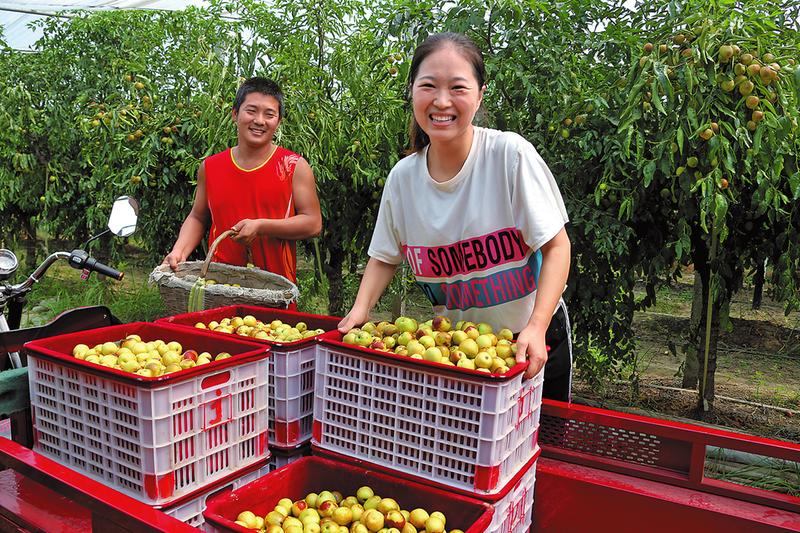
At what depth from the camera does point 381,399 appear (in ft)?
5.05

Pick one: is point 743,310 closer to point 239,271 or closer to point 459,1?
point 459,1

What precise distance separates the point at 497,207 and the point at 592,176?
1679mm

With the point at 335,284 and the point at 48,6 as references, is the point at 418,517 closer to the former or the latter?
the point at 335,284

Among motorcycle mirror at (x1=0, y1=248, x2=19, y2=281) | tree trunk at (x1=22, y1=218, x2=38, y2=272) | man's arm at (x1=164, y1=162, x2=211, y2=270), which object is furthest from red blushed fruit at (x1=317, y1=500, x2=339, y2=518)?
tree trunk at (x1=22, y1=218, x2=38, y2=272)

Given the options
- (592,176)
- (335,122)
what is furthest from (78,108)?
(592,176)

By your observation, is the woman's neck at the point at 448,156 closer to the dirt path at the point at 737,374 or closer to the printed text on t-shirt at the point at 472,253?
the printed text on t-shirt at the point at 472,253

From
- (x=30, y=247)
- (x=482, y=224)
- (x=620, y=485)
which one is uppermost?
(x=482, y=224)

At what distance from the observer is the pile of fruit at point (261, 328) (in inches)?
72.1

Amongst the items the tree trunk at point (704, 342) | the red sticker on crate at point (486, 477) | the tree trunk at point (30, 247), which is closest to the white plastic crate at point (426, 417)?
the red sticker on crate at point (486, 477)

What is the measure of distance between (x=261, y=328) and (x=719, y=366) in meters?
4.77

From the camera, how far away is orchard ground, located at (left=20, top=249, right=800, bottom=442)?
13.3 ft

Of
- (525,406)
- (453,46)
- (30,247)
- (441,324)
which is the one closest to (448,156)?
(453,46)

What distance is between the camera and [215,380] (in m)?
1.47

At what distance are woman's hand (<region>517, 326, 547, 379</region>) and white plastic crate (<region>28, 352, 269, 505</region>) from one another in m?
0.63
